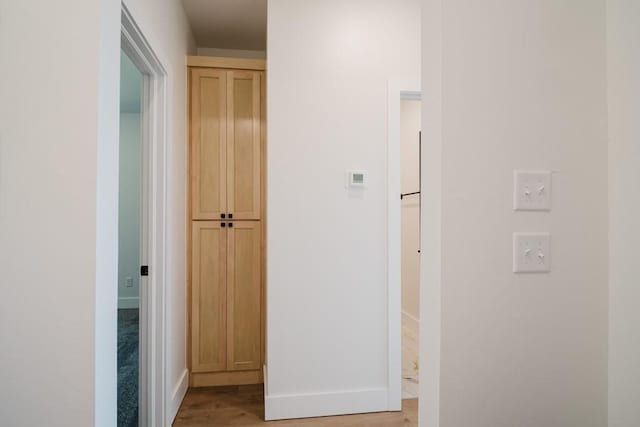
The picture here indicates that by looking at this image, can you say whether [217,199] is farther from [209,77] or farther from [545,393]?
[545,393]

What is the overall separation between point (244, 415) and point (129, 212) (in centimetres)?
312

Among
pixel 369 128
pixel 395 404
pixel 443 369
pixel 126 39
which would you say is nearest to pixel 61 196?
pixel 126 39

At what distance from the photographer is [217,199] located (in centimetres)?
252

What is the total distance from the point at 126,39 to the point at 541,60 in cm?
164

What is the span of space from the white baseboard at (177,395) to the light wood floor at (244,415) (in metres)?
0.04

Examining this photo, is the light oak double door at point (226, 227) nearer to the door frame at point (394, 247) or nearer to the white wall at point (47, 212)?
the door frame at point (394, 247)

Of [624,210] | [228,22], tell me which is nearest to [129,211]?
[228,22]

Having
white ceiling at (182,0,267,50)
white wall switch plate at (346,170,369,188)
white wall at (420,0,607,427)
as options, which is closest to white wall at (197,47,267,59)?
white ceiling at (182,0,267,50)

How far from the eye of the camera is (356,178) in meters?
2.15

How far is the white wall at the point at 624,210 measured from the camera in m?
0.88

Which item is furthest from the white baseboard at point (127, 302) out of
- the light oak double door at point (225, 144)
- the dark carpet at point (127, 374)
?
the light oak double door at point (225, 144)

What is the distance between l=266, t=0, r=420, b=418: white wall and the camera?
6.89 ft

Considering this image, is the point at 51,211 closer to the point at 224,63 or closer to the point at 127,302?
the point at 224,63

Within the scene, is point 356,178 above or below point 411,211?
above
